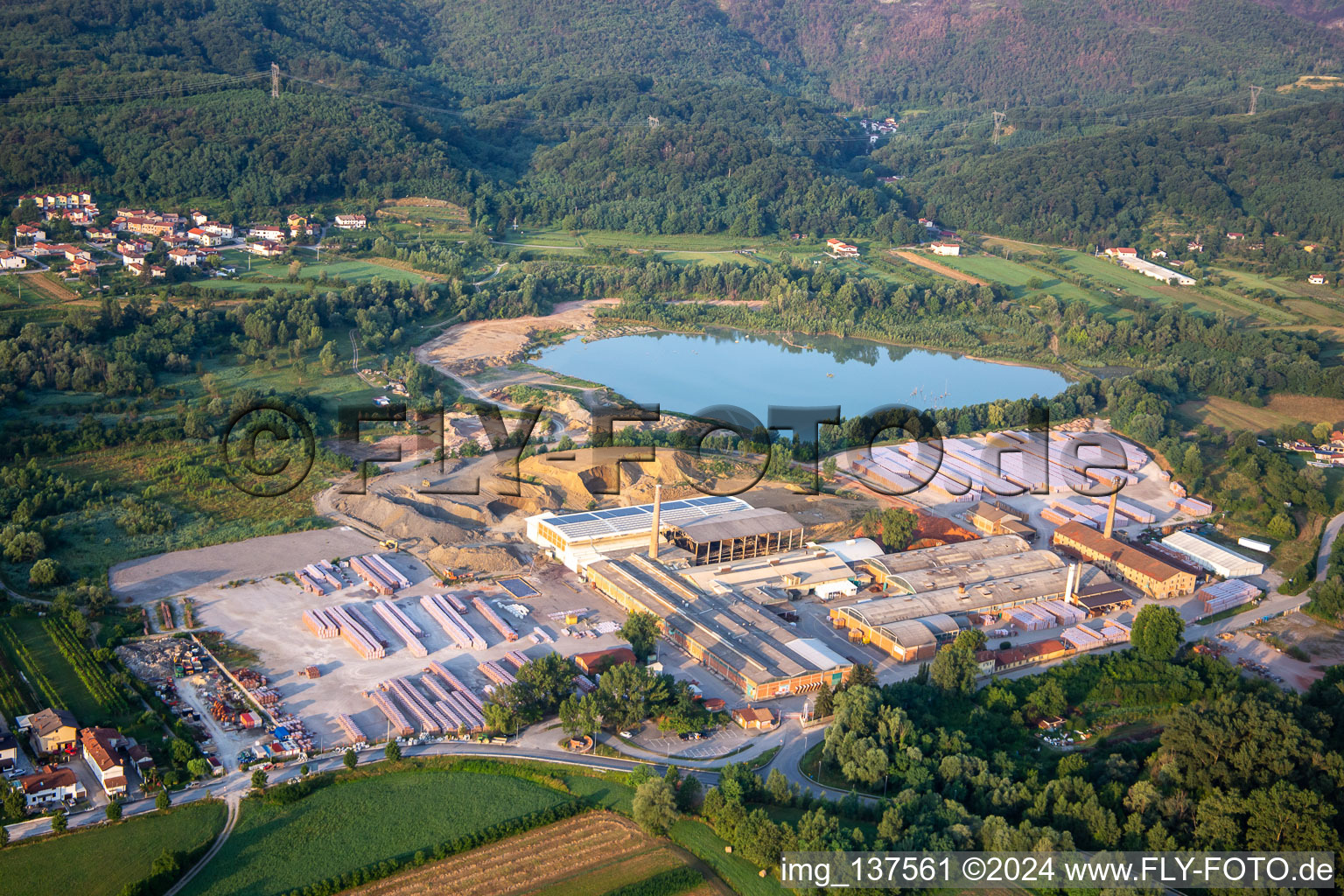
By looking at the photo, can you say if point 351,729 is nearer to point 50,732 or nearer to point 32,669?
point 50,732

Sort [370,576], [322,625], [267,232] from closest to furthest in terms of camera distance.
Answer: [322,625] → [370,576] → [267,232]

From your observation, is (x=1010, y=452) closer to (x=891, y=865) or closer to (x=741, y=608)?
(x=741, y=608)

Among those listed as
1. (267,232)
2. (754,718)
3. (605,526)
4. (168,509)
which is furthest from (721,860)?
(267,232)

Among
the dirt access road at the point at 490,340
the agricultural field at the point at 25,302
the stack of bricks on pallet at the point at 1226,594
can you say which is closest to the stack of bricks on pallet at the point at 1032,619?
the stack of bricks on pallet at the point at 1226,594

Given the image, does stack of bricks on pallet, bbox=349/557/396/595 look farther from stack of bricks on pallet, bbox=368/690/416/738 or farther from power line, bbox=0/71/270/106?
power line, bbox=0/71/270/106

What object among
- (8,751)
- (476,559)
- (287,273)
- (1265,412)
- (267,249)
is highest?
(267,249)

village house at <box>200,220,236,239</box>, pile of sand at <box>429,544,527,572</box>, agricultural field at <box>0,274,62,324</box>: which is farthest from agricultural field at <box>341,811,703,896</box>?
village house at <box>200,220,236,239</box>
